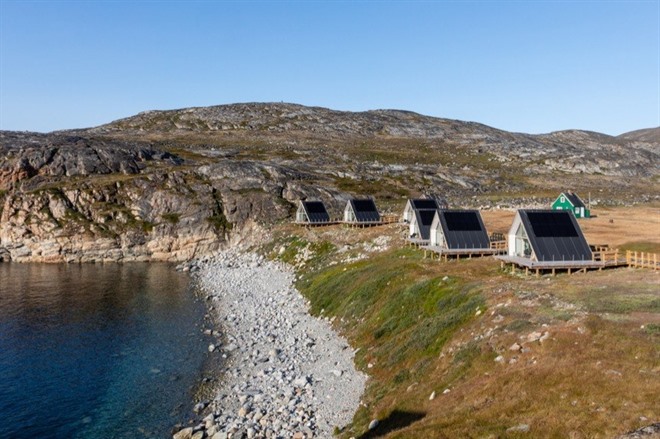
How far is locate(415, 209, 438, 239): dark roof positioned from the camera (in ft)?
197

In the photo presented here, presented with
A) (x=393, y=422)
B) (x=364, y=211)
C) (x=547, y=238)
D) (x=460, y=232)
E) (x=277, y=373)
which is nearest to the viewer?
(x=393, y=422)

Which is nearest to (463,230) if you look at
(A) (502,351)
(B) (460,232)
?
(B) (460,232)

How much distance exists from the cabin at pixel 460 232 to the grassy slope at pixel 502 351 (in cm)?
621

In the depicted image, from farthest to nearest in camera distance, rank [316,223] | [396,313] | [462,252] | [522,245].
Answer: [316,223]
[462,252]
[522,245]
[396,313]

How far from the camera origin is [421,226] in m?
60.6

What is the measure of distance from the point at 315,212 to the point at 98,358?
196ft

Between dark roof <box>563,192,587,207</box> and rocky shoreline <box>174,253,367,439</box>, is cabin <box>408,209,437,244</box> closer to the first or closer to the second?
rocky shoreline <box>174,253,367,439</box>

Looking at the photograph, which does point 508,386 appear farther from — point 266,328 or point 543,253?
point 266,328

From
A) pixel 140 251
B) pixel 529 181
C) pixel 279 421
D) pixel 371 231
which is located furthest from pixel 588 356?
pixel 529 181

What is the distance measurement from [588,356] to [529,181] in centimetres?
15853

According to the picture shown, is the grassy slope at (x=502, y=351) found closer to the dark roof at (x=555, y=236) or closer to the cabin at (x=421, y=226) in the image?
the dark roof at (x=555, y=236)

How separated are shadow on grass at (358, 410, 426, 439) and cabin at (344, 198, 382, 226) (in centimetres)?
6472

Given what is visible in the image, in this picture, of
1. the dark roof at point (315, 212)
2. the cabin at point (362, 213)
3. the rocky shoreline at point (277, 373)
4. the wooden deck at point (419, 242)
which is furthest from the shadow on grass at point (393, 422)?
the dark roof at point (315, 212)

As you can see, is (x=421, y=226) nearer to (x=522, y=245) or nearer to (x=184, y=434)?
(x=522, y=245)
